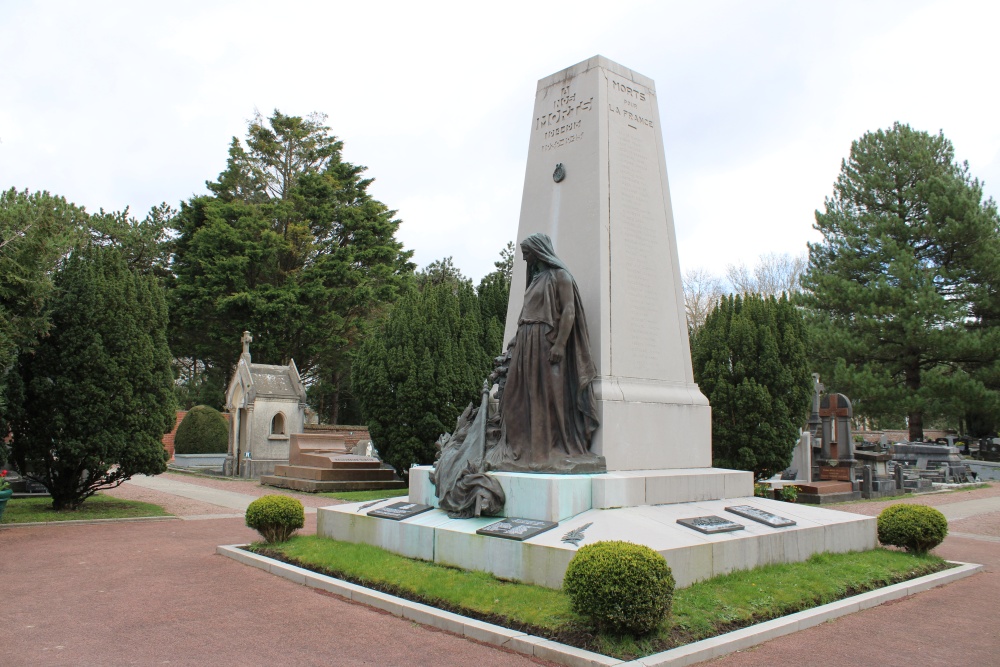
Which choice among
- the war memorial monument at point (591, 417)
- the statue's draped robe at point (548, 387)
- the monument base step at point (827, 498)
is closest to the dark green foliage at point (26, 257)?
the war memorial monument at point (591, 417)

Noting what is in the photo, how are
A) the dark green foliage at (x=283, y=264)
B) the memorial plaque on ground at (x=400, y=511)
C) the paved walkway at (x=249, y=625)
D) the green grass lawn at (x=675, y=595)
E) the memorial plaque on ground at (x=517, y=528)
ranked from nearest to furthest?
the paved walkway at (x=249, y=625), the green grass lawn at (x=675, y=595), the memorial plaque on ground at (x=517, y=528), the memorial plaque on ground at (x=400, y=511), the dark green foliage at (x=283, y=264)

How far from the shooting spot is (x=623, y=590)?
509cm

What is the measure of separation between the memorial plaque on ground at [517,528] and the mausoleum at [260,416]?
66.5 feet

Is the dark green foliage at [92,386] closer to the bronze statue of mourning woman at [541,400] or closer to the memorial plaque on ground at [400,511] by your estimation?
the memorial plaque on ground at [400,511]

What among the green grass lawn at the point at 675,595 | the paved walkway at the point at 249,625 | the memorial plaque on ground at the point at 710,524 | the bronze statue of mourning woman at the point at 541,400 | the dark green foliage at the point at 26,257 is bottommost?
the paved walkway at the point at 249,625

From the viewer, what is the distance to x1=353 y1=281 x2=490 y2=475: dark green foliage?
1867 centimetres

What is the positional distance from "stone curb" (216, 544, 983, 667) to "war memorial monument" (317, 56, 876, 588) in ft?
2.46

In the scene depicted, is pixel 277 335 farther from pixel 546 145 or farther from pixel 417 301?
pixel 546 145

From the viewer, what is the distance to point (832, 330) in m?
31.9

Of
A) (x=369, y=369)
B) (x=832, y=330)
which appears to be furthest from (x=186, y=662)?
(x=832, y=330)

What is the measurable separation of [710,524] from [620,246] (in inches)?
130

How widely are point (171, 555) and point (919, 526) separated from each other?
9.12 metres

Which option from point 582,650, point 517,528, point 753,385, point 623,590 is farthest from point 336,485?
point 623,590

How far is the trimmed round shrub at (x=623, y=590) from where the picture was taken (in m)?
5.11
